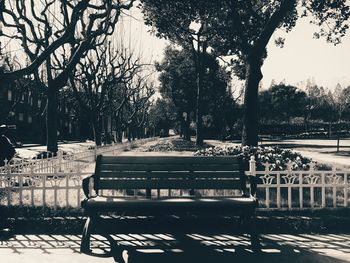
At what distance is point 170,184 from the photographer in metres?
6.12

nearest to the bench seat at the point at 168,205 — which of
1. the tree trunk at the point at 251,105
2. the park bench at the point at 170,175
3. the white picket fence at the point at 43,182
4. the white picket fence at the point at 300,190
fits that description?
the park bench at the point at 170,175

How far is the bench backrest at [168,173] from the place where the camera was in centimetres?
610

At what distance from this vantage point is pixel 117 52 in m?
28.7

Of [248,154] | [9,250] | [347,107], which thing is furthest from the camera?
[347,107]

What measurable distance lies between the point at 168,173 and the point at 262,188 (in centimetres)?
388

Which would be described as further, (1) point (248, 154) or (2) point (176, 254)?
(1) point (248, 154)

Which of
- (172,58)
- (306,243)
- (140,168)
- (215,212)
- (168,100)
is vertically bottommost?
(306,243)

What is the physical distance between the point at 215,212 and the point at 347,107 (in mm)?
87678

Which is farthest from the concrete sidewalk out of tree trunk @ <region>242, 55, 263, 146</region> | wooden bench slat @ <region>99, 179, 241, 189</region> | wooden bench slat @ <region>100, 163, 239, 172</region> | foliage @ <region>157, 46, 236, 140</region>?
foliage @ <region>157, 46, 236, 140</region>

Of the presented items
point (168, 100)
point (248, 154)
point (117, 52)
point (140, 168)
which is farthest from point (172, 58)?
point (140, 168)

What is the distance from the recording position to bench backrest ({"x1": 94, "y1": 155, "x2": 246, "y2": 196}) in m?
6.10

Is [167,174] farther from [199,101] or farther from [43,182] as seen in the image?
[199,101]

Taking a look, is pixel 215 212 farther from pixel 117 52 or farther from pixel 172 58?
pixel 172 58

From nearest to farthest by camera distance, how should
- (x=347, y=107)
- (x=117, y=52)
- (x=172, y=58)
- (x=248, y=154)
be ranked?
(x=248, y=154)
(x=117, y=52)
(x=172, y=58)
(x=347, y=107)
